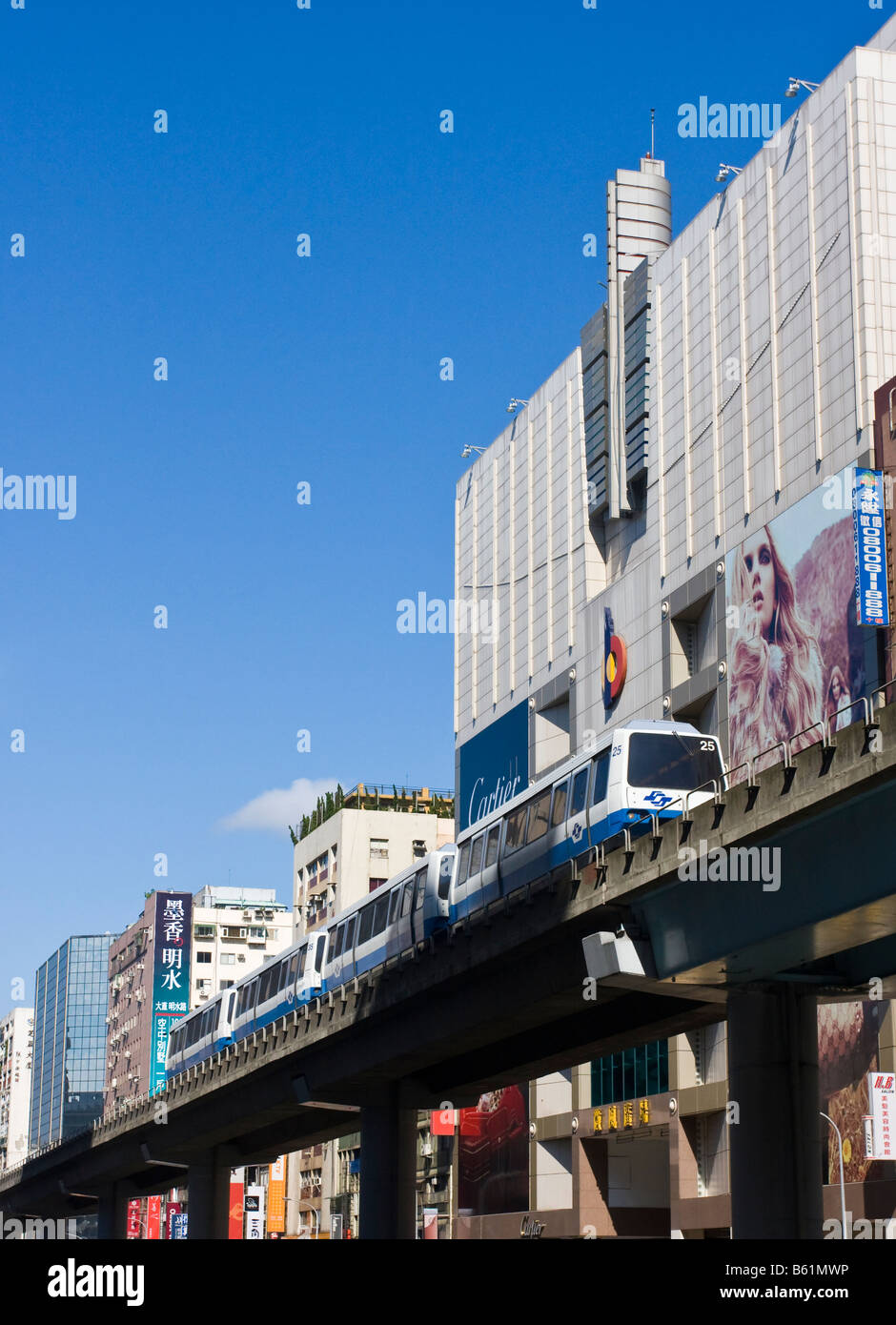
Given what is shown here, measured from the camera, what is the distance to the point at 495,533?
9744cm

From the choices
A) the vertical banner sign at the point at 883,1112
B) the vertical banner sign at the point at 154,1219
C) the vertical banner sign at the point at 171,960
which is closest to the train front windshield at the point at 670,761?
the vertical banner sign at the point at 883,1112

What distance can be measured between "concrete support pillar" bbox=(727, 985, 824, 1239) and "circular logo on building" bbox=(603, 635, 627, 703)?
147 feet

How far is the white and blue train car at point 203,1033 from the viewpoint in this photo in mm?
71750

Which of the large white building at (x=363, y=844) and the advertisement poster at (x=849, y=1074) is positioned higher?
the large white building at (x=363, y=844)

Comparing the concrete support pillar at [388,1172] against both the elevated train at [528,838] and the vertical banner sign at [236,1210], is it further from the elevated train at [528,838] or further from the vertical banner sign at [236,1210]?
the vertical banner sign at [236,1210]

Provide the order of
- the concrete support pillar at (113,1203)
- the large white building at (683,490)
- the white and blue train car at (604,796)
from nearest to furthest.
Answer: the white and blue train car at (604,796) → the large white building at (683,490) → the concrete support pillar at (113,1203)

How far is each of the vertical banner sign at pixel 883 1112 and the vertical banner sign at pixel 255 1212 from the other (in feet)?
209

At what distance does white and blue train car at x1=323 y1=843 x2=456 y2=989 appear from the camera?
153 feet

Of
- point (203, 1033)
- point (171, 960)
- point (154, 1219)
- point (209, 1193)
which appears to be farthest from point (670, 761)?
point (154, 1219)

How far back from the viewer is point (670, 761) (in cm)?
3631

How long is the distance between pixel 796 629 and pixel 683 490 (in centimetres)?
1431

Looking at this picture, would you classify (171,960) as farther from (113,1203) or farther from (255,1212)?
(113,1203)

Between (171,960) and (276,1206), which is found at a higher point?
(171,960)
